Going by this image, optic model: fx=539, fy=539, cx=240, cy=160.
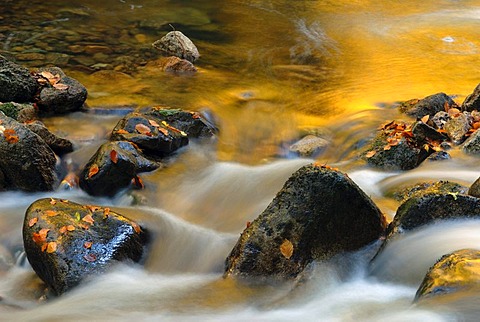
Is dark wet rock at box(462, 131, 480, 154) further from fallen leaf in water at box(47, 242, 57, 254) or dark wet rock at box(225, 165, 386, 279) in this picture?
fallen leaf in water at box(47, 242, 57, 254)

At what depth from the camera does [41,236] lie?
4.78 metres

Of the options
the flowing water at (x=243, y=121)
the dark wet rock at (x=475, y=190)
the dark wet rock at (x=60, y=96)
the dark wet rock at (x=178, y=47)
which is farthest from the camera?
the dark wet rock at (x=178, y=47)

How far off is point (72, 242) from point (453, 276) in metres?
3.14

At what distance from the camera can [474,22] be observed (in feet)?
48.5

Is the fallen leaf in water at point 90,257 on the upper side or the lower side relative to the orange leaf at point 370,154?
lower

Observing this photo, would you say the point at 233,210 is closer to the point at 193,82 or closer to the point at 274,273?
the point at 274,273

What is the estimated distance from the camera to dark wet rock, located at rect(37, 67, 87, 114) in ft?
25.7

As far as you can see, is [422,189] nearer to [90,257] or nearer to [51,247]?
[90,257]

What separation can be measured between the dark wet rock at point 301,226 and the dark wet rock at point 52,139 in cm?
323

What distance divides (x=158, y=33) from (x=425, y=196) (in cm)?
900

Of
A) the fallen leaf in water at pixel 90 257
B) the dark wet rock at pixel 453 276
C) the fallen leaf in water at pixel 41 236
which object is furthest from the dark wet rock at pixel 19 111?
the dark wet rock at pixel 453 276

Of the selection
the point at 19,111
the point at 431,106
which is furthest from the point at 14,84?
the point at 431,106

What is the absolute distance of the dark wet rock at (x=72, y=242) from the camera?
4.68 metres

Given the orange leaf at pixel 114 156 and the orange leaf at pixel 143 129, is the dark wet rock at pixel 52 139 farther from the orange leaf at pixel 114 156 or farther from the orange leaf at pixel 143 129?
the orange leaf at pixel 114 156
